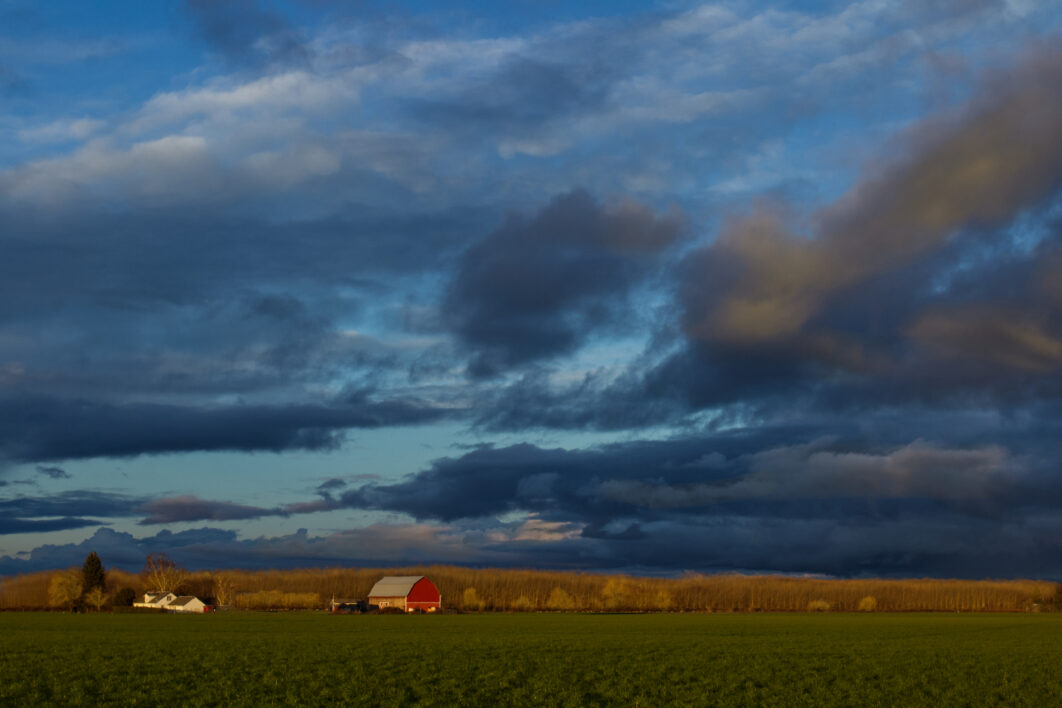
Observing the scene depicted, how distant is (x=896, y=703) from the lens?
113ft

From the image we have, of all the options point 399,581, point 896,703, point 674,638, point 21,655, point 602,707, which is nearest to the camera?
point 602,707

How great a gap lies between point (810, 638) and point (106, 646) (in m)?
53.9

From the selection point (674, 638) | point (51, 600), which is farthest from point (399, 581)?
point (674, 638)

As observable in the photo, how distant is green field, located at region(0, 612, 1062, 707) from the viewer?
34219 millimetres

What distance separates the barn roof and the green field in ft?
338

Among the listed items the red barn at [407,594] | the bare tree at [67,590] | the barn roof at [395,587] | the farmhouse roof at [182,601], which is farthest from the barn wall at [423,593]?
the bare tree at [67,590]

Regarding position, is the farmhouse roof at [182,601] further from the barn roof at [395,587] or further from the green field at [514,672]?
the green field at [514,672]

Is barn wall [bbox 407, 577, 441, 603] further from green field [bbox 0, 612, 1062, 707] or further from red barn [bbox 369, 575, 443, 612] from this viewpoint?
green field [bbox 0, 612, 1062, 707]

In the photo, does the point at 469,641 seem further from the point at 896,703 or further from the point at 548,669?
the point at 896,703

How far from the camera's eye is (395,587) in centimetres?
17525

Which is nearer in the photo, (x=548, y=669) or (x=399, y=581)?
(x=548, y=669)

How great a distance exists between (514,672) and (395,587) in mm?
137759

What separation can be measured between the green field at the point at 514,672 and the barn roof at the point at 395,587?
338ft

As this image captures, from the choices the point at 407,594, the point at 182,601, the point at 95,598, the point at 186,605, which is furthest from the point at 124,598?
the point at 407,594
